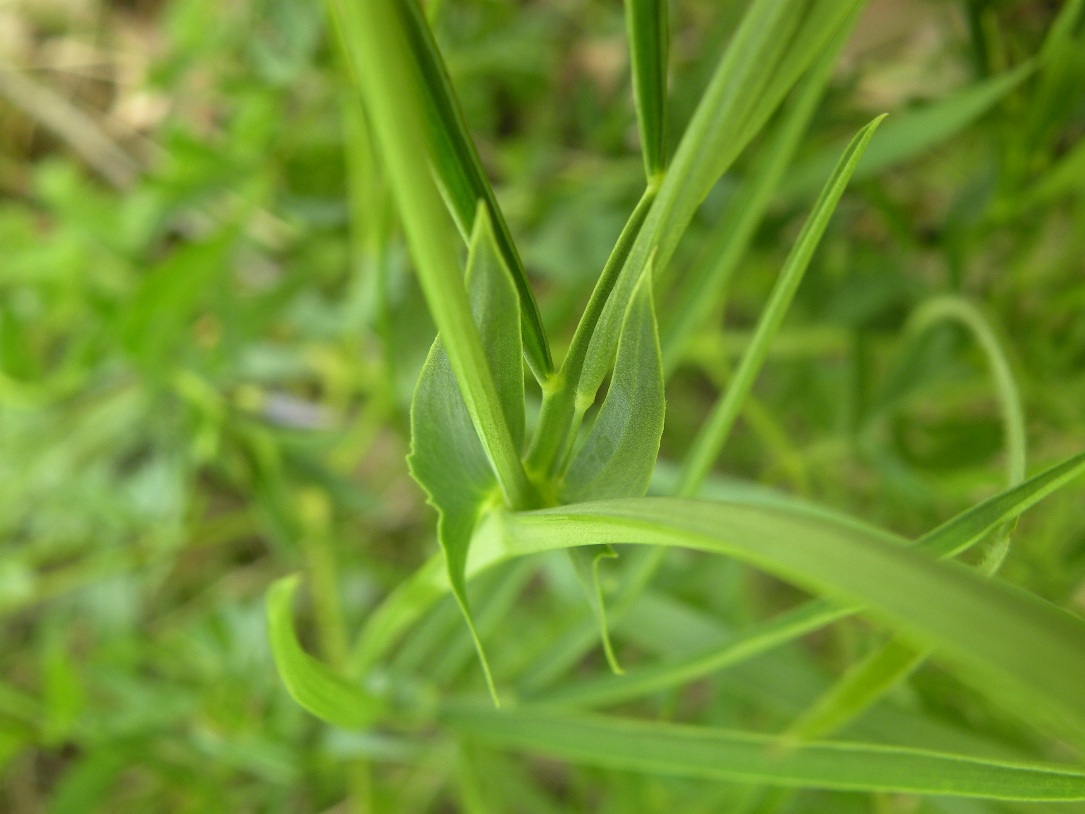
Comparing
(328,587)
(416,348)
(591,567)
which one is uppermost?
(591,567)

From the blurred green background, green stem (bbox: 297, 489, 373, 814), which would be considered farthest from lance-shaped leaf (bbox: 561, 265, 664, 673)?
green stem (bbox: 297, 489, 373, 814)

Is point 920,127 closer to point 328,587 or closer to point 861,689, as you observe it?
point 861,689

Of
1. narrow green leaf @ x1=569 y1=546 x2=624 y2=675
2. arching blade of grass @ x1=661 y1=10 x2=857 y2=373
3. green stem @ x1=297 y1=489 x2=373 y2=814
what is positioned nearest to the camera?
narrow green leaf @ x1=569 y1=546 x2=624 y2=675

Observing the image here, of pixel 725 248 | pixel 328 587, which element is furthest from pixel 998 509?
pixel 328 587

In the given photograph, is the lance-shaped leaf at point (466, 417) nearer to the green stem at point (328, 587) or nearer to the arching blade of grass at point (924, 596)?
the arching blade of grass at point (924, 596)

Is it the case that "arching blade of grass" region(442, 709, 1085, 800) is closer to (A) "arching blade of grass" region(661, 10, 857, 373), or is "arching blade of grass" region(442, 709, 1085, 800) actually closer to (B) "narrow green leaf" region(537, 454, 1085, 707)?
(B) "narrow green leaf" region(537, 454, 1085, 707)
